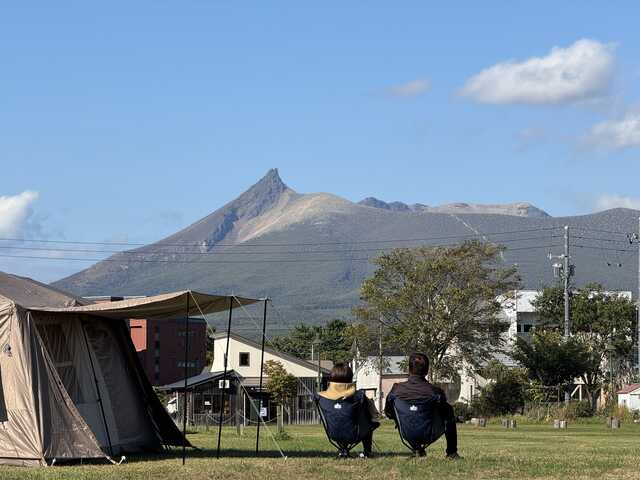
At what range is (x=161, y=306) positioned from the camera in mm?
19562

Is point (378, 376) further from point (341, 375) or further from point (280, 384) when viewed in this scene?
point (341, 375)

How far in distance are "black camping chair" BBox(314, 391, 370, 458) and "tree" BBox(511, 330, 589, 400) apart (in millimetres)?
57551

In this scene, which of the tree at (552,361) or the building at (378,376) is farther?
the building at (378,376)

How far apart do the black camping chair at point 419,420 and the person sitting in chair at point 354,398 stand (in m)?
0.84

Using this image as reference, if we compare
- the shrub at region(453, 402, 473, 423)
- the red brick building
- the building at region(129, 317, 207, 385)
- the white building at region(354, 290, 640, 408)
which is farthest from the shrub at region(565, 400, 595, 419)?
the red brick building

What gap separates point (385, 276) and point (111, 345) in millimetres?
58189

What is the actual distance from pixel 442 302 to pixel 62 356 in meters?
58.6

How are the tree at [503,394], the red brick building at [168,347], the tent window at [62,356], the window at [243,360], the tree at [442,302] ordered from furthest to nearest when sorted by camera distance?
the red brick building at [168,347] → the window at [243,360] → the tree at [442,302] → the tree at [503,394] → the tent window at [62,356]

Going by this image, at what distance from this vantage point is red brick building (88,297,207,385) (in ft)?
385

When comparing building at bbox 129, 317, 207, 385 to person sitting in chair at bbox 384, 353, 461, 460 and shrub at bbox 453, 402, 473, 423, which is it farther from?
person sitting in chair at bbox 384, 353, 461, 460

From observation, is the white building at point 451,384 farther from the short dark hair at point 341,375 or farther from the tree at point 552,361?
the short dark hair at point 341,375

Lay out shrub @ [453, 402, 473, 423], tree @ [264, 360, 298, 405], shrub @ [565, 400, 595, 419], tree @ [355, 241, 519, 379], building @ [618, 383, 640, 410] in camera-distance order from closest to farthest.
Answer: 1. shrub @ [565, 400, 595, 419]
2. building @ [618, 383, 640, 410]
3. shrub @ [453, 402, 473, 423]
4. tree @ [264, 360, 298, 405]
5. tree @ [355, 241, 519, 379]

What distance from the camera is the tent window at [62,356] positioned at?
19.7 m

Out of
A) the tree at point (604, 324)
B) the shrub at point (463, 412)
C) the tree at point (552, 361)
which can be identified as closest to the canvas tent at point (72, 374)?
the shrub at point (463, 412)
